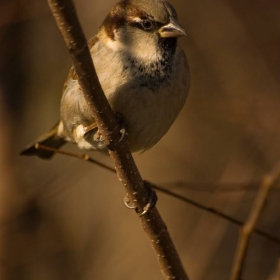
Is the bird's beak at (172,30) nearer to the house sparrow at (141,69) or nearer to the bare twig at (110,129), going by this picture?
the house sparrow at (141,69)

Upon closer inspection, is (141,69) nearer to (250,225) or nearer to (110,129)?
(110,129)

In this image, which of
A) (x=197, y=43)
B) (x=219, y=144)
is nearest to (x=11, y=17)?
(x=197, y=43)

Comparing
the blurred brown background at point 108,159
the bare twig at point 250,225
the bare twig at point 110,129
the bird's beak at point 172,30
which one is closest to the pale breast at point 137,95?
the bird's beak at point 172,30

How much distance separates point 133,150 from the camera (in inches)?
120

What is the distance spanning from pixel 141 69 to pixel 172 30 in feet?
0.64

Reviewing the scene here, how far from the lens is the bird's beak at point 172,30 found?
265cm

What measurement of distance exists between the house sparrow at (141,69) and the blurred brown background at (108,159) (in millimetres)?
1312

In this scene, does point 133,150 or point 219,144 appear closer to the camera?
point 133,150

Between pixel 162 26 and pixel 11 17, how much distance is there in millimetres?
1757

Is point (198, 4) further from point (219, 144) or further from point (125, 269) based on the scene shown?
point (125, 269)

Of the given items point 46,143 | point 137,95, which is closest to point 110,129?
point 137,95

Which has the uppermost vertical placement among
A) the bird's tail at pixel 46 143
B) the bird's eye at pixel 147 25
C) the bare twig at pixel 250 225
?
the bird's eye at pixel 147 25

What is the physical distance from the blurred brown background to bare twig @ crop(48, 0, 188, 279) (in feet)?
5.20

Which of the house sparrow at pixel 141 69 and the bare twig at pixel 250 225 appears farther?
the house sparrow at pixel 141 69
